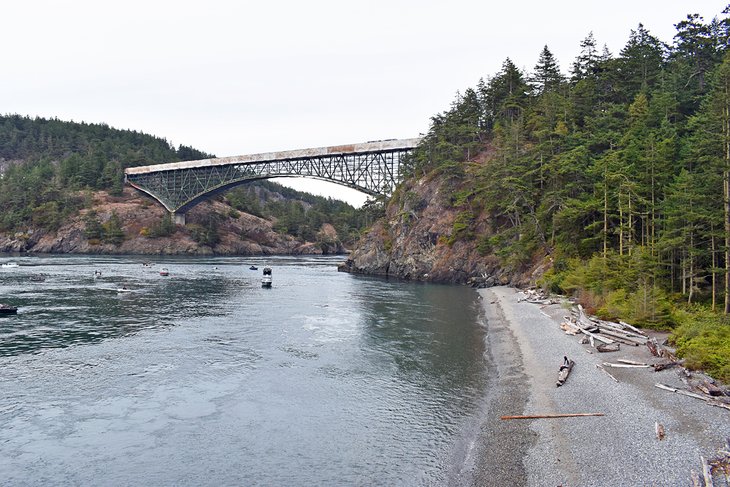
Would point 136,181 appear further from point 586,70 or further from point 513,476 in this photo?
point 513,476

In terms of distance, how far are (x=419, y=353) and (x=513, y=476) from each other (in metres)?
14.6

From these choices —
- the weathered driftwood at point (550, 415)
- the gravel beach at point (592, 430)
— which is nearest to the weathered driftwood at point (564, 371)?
the gravel beach at point (592, 430)

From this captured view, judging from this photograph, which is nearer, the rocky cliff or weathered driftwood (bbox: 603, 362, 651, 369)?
weathered driftwood (bbox: 603, 362, 651, 369)

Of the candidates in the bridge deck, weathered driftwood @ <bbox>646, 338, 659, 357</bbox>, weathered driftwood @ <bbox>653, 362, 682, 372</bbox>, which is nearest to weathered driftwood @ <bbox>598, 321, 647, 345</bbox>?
weathered driftwood @ <bbox>646, 338, 659, 357</bbox>

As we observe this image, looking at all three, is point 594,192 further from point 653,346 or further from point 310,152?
point 310,152

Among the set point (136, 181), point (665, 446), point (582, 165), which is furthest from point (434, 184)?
point (136, 181)

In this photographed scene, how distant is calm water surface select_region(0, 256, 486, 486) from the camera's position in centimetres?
1511

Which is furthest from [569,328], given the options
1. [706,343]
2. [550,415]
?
[550,415]

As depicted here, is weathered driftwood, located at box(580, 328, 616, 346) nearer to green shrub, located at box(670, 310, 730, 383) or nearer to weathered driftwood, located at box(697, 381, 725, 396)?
green shrub, located at box(670, 310, 730, 383)

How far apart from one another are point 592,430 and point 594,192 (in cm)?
3431

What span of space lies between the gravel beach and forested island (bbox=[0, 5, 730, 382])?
3236 mm

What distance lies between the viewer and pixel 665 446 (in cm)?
1407

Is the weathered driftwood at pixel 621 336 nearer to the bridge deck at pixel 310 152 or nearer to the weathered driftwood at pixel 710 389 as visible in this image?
the weathered driftwood at pixel 710 389

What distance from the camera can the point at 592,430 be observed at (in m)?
16.1
